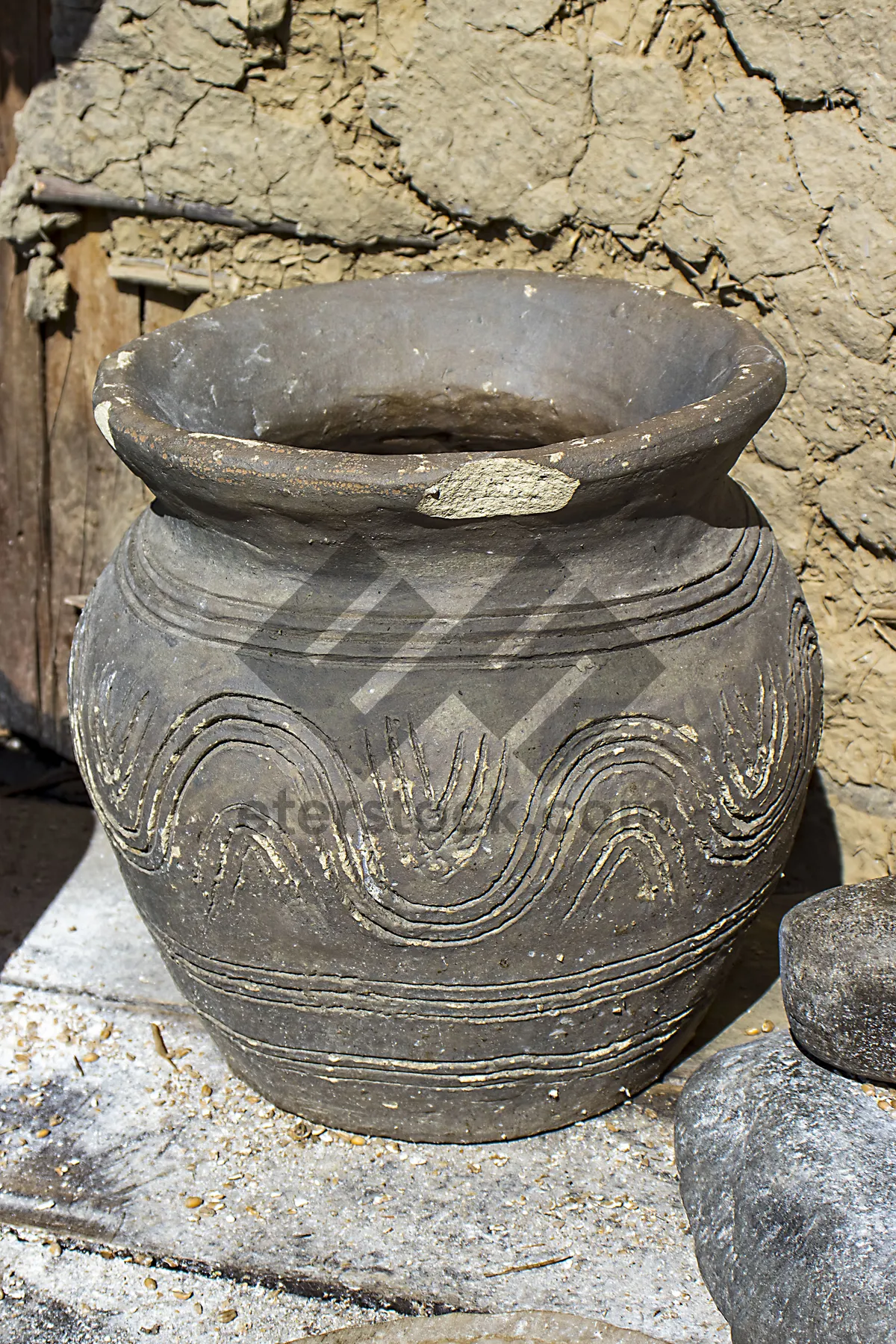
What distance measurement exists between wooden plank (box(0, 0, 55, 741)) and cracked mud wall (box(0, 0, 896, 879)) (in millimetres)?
92

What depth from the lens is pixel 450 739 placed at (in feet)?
5.84

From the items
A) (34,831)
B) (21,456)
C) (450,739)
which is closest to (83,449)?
(21,456)

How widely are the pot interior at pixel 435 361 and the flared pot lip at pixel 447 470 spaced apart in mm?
438

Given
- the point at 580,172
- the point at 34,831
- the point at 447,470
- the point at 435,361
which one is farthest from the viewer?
the point at 34,831

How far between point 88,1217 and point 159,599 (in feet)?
3.13

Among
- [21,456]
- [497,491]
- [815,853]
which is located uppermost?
[497,491]

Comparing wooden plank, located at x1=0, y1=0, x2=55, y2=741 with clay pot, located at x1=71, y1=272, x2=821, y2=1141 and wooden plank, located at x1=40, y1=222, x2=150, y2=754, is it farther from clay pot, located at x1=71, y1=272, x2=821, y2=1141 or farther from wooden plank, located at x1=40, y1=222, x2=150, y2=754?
clay pot, located at x1=71, y1=272, x2=821, y2=1141

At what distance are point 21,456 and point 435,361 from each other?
1.22 m

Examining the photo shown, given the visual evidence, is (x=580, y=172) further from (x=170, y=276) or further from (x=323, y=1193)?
(x=323, y=1193)

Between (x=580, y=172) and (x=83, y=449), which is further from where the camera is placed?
(x=83, y=449)

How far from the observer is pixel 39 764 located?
357 centimetres

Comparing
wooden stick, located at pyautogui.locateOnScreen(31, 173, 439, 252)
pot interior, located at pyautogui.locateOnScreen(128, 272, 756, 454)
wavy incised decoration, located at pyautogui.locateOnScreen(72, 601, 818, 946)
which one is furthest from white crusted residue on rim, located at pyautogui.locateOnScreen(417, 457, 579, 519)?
wooden stick, located at pyautogui.locateOnScreen(31, 173, 439, 252)

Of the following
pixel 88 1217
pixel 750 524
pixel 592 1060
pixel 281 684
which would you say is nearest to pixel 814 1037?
pixel 592 1060

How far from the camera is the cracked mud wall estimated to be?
2.39m
